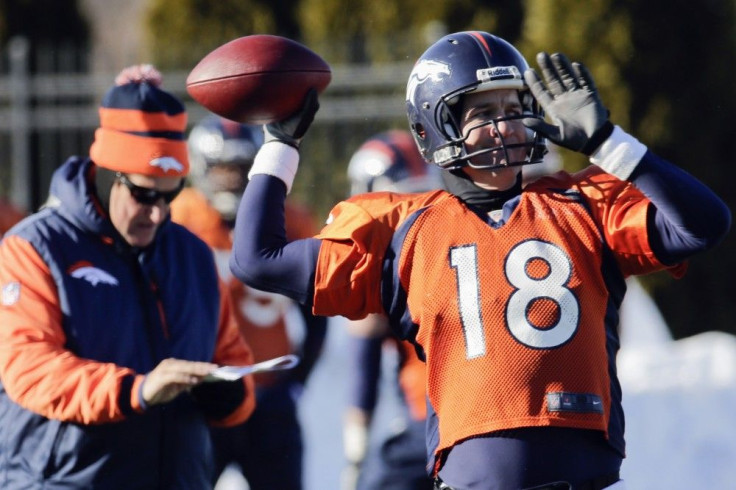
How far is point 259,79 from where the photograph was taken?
311 centimetres

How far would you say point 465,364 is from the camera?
283cm

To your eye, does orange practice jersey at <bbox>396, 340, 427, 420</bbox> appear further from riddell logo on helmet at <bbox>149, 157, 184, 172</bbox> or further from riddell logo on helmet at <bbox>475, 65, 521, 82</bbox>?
riddell logo on helmet at <bbox>475, 65, 521, 82</bbox>

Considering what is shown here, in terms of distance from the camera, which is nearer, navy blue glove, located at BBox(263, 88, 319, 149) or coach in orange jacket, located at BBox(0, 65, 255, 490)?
navy blue glove, located at BBox(263, 88, 319, 149)

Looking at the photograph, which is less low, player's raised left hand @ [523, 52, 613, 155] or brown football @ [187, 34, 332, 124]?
brown football @ [187, 34, 332, 124]

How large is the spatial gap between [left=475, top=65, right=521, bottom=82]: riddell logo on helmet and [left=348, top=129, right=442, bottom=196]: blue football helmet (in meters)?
2.80

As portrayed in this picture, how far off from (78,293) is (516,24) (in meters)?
8.29

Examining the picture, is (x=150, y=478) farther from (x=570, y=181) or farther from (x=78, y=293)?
(x=570, y=181)

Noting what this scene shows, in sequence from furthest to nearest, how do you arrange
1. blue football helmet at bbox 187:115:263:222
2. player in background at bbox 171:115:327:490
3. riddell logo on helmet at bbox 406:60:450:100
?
blue football helmet at bbox 187:115:263:222, player in background at bbox 171:115:327:490, riddell logo on helmet at bbox 406:60:450:100

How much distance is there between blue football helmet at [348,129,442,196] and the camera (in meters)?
5.93

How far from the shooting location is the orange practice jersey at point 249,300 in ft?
19.0

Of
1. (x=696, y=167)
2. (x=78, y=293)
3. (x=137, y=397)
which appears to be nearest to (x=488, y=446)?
(x=137, y=397)

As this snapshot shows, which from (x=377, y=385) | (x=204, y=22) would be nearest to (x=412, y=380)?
(x=377, y=385)

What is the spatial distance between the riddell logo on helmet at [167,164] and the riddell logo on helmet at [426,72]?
1.01m


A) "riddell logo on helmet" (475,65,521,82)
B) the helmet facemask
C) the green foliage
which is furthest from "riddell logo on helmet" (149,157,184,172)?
the green foliage
